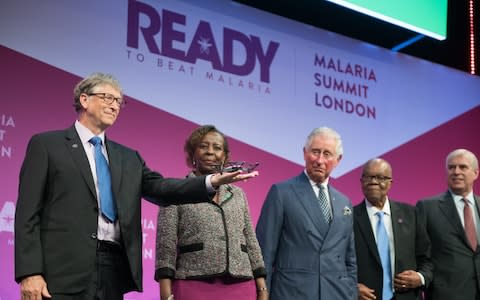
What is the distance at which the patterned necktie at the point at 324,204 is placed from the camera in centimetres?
377

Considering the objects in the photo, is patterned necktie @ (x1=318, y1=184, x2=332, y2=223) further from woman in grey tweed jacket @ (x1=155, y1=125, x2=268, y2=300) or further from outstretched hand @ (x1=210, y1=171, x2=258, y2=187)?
outstretched hand @ (x1=210, y1=171, x2=258, y2=187)

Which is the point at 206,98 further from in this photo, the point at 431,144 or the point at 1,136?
the point at 431,144

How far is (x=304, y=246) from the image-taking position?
3643 millimetres

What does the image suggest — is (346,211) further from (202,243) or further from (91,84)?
(91,84)

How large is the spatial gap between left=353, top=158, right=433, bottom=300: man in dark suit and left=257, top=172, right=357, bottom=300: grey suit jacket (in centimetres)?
31

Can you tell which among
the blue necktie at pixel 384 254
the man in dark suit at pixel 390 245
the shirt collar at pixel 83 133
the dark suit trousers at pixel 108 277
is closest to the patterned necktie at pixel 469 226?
the man in dark suit at pixel 390 245

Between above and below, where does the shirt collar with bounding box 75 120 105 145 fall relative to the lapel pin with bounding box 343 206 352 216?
above

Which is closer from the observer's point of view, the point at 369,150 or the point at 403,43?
the point at 369,150


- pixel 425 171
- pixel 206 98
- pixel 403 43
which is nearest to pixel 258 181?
pixel 206 98

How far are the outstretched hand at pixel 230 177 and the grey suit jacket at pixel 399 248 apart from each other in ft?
5.39

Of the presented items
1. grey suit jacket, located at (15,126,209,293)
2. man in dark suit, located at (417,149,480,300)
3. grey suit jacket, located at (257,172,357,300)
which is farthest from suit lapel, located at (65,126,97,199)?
man in dark suit, located at (417,149,480,300)

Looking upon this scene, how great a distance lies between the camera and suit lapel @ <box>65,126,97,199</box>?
2.71 m

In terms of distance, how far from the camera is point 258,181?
16.5ft

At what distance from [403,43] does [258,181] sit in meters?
2.13
